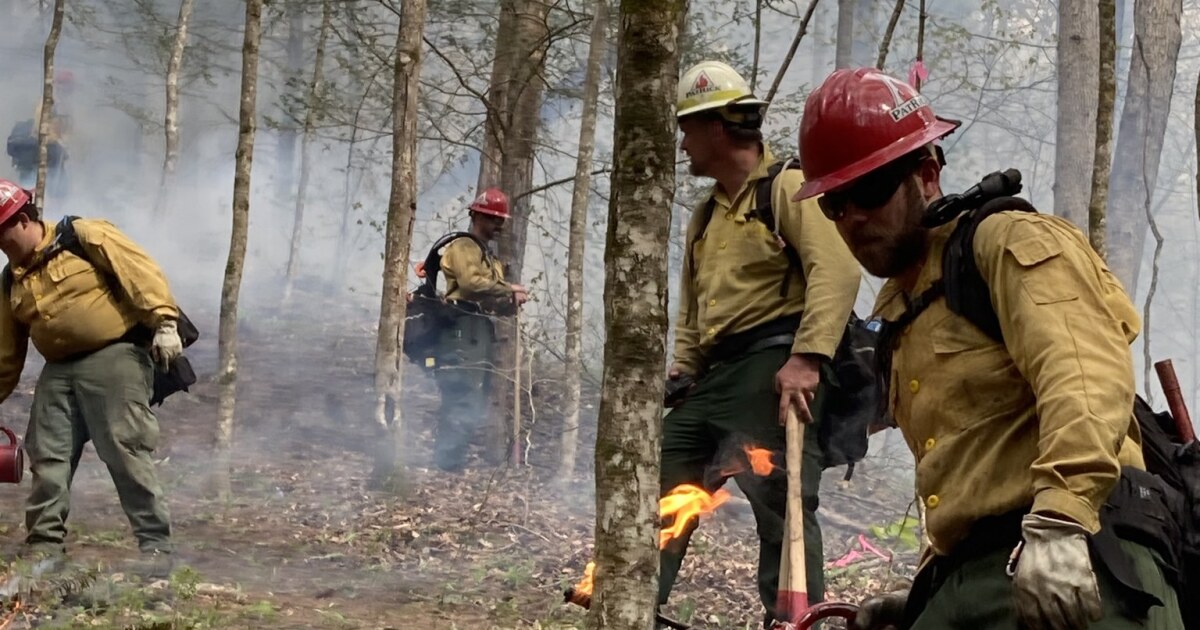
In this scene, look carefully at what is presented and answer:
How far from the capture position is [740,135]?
4.75m

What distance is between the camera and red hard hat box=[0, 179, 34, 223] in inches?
239

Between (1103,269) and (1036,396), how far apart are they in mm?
333

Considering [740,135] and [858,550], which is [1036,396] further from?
[858,550]

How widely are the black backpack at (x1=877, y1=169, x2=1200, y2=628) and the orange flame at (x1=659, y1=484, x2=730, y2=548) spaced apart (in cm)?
228

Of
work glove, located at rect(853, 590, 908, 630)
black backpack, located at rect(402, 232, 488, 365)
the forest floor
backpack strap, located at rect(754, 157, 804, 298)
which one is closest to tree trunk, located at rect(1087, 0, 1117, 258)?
backpack strap, located at rect(754, 157, 804, 298)

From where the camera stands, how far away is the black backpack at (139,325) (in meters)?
6.24

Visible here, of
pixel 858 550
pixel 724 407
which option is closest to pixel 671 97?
pixel 724 407

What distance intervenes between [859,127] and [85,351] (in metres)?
5.10

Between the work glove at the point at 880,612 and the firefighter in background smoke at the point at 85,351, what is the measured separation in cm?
452

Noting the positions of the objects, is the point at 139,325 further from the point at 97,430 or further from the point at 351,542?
the point at 351,542

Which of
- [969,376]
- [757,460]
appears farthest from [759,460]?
[969,376]

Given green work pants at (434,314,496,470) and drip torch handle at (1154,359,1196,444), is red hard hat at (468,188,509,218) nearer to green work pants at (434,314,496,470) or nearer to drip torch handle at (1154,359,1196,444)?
green work pants at (434,314,496,470)

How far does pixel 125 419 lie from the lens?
21.0ft

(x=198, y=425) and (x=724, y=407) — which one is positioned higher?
(x=724, y=407)
